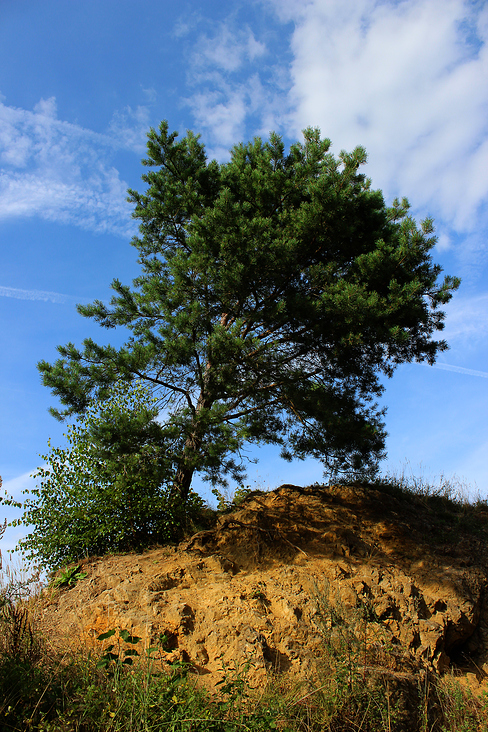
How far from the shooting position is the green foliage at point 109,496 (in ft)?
24.7

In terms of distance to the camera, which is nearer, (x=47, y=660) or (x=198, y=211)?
(x=47, y=660)

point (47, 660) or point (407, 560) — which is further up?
point (407, 560)

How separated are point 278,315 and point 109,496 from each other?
15.0 feet

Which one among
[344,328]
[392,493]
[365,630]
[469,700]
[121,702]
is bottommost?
[469,700]

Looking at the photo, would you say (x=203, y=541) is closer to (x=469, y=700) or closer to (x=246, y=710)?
(x=246, y=710)

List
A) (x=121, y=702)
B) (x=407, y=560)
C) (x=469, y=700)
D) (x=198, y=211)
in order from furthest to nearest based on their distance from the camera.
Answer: (x=198, y=211)
(x=407, y=560)
(x=469, y=700)
(x=121, y=702)

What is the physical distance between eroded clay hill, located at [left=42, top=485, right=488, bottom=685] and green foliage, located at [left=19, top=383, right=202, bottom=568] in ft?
1.85

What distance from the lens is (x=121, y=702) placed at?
410 centimetres

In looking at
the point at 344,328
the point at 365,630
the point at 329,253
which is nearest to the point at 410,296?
the point at 344,328

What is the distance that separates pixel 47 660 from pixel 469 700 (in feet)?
16.4

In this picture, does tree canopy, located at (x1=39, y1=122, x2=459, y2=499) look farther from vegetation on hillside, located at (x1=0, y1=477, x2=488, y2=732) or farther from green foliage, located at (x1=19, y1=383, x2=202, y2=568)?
vegetation on hillside, located at (x1=0, y1=477, x2=488, y2=732)

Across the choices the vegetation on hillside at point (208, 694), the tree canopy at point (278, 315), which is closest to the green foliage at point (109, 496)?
the tree canopy at point (278, 315)

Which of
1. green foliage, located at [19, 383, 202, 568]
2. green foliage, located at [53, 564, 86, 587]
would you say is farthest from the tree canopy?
green foliage, located at [53, 564, 86, 587]

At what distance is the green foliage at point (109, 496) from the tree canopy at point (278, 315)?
32 centimetres
